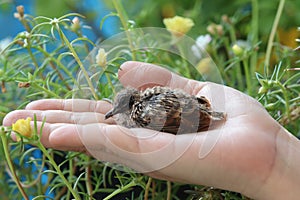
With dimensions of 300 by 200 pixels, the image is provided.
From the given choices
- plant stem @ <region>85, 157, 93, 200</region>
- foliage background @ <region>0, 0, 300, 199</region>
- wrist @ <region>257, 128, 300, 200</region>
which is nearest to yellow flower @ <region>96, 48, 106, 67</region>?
foliage background @ <region>0, 0, 300, 199</region>

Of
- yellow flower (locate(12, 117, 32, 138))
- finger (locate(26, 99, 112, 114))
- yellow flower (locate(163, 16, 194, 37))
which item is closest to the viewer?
yellow flower (locate(12, 117, 32, 138))

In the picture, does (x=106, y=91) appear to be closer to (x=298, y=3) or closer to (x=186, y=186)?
(x=186, y=186)

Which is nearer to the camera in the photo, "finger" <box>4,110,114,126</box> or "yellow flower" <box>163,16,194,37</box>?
"finger" <box>4,110,114,126</box>

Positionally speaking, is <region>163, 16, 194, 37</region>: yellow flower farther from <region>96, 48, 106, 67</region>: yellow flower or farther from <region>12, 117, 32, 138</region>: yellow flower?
<region>12, 117, 32, 138</region>: yellow flower

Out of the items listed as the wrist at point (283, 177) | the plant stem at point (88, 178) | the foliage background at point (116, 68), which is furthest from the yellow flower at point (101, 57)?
the wrist at point (283, 177)

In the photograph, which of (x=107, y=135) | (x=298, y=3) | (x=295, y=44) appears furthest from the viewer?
(x=298, y=3)

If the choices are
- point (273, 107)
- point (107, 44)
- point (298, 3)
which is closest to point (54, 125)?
point (107, 44)

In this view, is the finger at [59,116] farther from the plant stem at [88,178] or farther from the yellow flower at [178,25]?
the yellow flower at [178,25]

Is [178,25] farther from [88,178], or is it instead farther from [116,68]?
[88,178]
